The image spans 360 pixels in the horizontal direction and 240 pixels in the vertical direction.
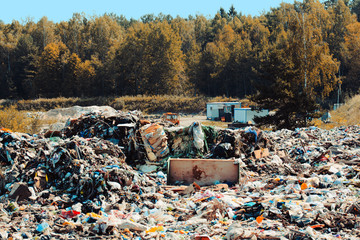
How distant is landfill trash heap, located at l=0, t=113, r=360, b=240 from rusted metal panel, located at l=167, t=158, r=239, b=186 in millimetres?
336

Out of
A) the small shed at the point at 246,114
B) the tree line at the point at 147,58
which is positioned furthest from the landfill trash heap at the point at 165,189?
the tree line at the point at 147,58

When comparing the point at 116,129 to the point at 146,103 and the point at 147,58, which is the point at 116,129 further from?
the point at 147,58

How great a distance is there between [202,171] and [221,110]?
2579 centimetres

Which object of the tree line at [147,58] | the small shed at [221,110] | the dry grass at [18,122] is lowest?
the small shed at [221,110]

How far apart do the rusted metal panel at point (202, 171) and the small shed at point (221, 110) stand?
24061 millimetres

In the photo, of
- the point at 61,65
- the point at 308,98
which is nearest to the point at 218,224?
the point at 308,98

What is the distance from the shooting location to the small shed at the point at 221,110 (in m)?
32.6

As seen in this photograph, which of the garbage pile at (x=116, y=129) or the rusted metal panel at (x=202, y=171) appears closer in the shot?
the rusted metal panel at (x=202, y=171)

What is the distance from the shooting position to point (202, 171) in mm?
7988

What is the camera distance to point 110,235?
4.77m

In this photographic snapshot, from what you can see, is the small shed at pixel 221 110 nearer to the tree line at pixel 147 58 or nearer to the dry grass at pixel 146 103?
the tree line at pixel 147 58

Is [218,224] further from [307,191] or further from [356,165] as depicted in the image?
[356,165]

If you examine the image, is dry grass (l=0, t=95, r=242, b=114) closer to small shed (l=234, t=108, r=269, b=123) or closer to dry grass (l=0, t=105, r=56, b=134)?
small shed (l=234, t=108, r=269, b=123)

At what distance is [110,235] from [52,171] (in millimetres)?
3088
